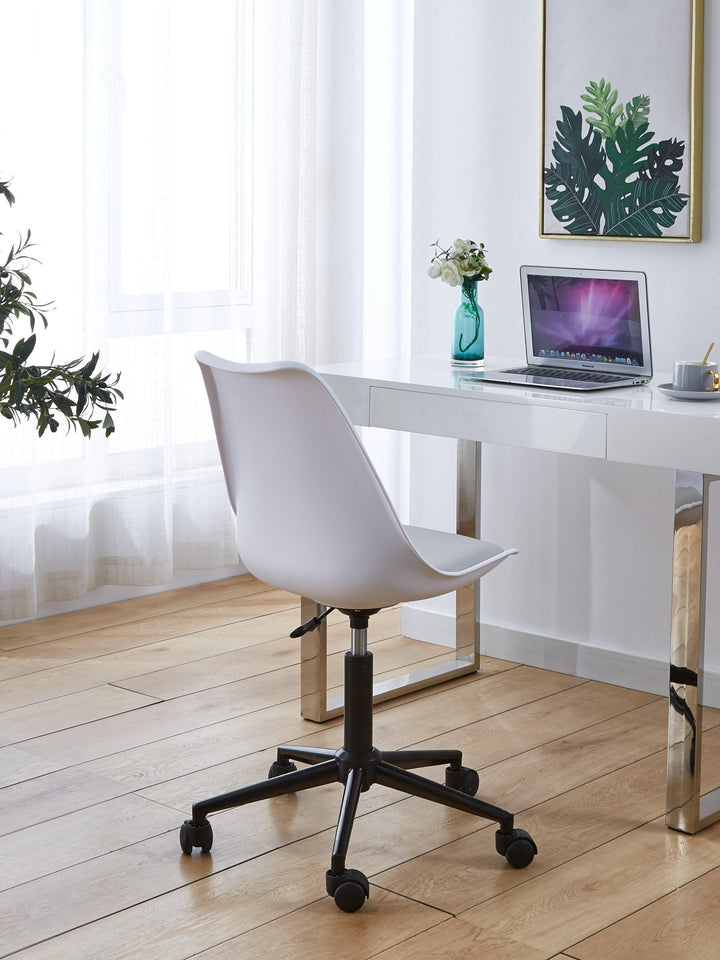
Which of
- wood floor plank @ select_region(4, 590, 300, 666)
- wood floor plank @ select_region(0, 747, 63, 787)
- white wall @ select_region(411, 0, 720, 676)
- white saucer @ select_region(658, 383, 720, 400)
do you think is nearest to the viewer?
white saucer @ select_region(658, 383, 720, 400)

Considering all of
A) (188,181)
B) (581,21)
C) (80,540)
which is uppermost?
(581,21)

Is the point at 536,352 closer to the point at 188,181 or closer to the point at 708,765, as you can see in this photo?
the point at 708,765

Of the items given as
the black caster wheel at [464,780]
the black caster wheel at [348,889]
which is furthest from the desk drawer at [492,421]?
the black caster wheel at [348,889]

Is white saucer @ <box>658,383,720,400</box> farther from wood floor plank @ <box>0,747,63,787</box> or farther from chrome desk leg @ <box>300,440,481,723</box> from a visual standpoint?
wood floor plank @ <box>0,747,63,787</box>

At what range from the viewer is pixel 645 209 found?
322 cm

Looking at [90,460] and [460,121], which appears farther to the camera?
[90,460]

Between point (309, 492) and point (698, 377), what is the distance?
33.0 inches

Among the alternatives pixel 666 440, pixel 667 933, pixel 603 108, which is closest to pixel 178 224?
pixel 603 108

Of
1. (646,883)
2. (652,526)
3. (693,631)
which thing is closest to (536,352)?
(652,526)

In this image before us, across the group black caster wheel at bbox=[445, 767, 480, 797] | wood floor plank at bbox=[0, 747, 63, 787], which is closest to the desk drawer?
black caster wheel at bbox=[445, 767, 480, 797]

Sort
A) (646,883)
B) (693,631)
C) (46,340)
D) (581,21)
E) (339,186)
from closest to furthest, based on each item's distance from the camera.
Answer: (646,883)
(693,631)
(581,21)
(46,340)
(339,186)

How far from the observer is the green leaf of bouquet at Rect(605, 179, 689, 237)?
10.4 feet

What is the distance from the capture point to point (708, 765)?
9.41 feet

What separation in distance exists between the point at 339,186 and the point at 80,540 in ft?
4.78
